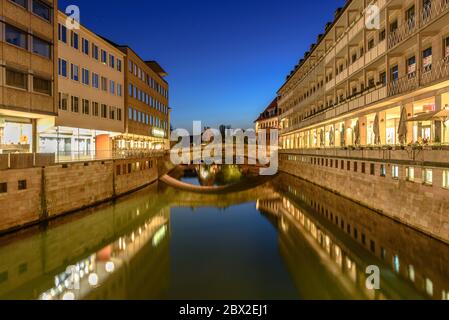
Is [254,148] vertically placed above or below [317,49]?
below

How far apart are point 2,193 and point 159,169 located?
36.6 m

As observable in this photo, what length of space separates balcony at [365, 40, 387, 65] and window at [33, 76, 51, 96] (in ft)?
80.7

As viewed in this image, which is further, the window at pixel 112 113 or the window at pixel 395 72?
the window at pixel 112 113

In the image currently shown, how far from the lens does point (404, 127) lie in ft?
65.7

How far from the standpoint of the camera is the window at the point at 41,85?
79.0 feet

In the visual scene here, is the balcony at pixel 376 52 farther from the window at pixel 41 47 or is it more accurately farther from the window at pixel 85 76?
the window at pixel 85 76

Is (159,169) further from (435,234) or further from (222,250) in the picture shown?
(435,234)

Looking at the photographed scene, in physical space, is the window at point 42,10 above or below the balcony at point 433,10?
above

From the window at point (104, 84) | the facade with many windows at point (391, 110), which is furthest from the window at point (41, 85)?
the facade with many windows at point (391, 110)

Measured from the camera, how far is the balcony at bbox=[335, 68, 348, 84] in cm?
3459

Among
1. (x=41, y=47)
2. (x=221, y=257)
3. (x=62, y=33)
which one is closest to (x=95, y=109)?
(x=62, y=33)

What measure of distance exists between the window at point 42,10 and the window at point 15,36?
7.41 ft

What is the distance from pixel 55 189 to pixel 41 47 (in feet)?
33.6
